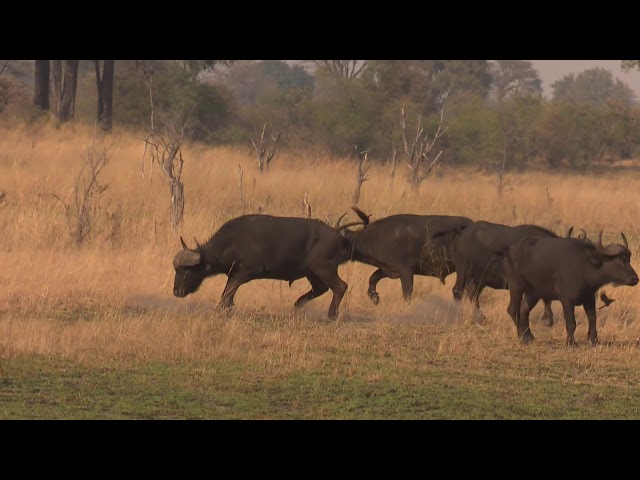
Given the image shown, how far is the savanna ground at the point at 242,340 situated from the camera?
292 inches

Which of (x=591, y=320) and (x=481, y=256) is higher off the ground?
(x=481, y=256)

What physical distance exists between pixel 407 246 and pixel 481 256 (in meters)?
1.00

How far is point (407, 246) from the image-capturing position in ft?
38.6

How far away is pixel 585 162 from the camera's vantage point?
1339 inches

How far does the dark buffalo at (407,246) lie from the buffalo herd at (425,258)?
0.01 m

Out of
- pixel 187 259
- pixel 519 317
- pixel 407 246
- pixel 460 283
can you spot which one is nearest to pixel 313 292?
pixel 407 246

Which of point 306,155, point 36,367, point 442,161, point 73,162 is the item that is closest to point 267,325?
point 36,367

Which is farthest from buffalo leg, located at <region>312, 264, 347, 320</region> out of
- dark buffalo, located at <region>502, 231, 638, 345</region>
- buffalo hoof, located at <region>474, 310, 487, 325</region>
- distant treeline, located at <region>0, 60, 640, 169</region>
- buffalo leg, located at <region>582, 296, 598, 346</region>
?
distant treeline, located at <region>0, 60, 640, 169</region>

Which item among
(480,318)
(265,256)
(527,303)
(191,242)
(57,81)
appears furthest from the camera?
(57,81)

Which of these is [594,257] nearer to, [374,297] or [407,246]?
[407,246]

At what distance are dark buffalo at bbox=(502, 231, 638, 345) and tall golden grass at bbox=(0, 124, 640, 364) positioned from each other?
1.51ft

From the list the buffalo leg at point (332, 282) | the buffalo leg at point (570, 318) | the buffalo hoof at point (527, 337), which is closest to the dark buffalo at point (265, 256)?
the buffalo leg at point (332, 282)

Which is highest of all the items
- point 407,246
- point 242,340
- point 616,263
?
point 616,263

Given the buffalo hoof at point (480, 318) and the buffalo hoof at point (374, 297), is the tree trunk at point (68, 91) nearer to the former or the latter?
the buffalo hoof at point (374, 297)
